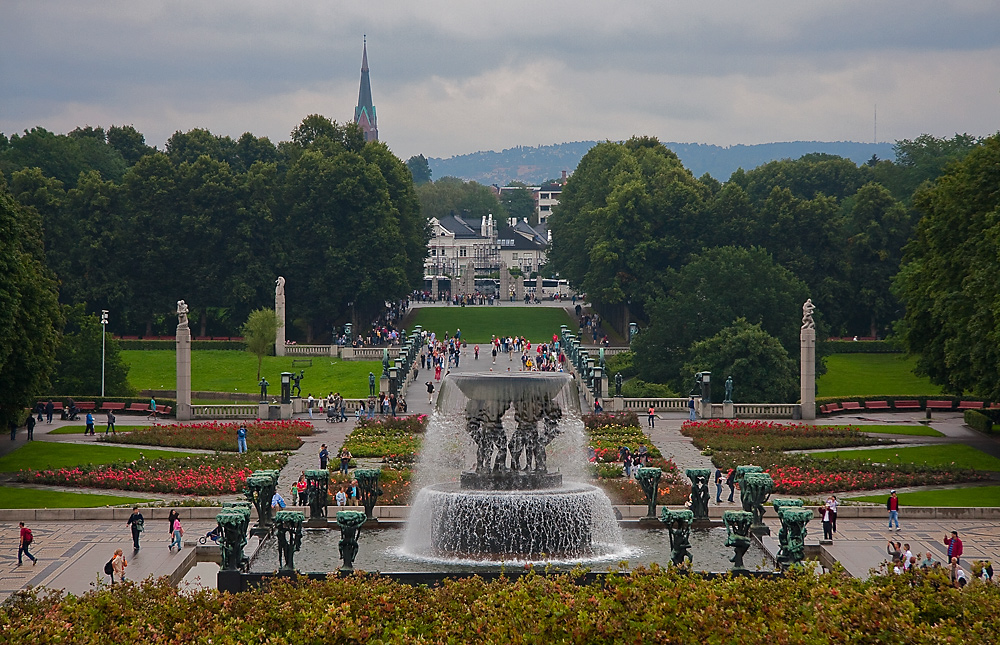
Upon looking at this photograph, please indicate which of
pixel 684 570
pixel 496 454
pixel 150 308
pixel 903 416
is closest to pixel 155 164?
pixel 150 308

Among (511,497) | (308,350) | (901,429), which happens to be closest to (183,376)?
(308,350)

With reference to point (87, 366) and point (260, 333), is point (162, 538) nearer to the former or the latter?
point (87, 366)

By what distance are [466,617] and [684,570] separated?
5.13 meters

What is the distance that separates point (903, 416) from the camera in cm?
6312

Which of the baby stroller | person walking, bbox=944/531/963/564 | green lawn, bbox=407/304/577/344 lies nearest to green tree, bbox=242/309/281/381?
green lawn, bbox=407/304/577/344

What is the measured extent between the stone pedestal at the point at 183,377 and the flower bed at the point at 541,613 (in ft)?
128

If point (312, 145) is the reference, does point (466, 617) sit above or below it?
below

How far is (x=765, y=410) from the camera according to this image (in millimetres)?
62656

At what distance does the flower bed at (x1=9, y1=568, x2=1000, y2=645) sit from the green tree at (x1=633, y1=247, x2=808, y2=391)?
47993mm

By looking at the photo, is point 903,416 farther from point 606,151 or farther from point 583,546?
point 606,151

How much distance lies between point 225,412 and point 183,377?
8.45ft

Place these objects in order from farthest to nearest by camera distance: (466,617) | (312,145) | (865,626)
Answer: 1. (312,145)
2. (466,617)
3. (865,626)

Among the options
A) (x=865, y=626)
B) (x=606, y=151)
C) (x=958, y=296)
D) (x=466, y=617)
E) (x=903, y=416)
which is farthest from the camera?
(x=606, y=151)

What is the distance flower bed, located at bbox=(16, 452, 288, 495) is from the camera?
1703 inches
